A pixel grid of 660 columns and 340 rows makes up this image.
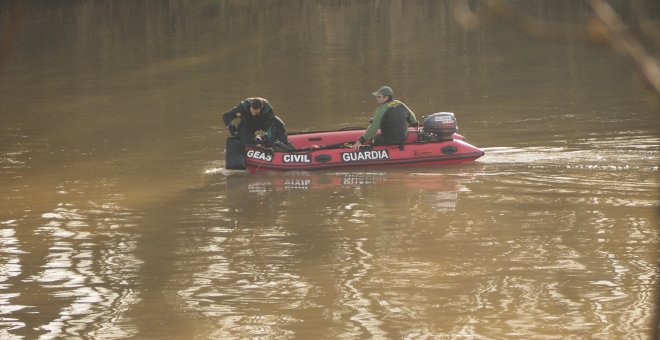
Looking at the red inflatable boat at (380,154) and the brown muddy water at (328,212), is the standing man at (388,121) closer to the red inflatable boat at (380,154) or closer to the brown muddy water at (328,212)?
the red inflatable boat at (380,154)

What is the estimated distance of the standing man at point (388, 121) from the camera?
14.2 metres

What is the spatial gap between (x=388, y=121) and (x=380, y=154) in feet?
1.41

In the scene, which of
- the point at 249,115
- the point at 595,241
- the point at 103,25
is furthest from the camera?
the point at 103,25

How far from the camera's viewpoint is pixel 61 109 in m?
22.1

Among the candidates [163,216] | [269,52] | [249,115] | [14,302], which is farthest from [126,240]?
[269,52]

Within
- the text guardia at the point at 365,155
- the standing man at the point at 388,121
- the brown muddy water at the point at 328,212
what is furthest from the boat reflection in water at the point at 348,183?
the standing man at the point at 388,121

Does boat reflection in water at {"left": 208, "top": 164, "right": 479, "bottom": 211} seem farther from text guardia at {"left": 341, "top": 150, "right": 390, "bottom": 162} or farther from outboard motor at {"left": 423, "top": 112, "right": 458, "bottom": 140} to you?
outboard motor at {"left": 423, "top": 112, "right": 458, "bottom": 140}

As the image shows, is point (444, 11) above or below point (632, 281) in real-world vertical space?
above

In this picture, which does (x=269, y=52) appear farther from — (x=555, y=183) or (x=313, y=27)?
(x=555, y=183)

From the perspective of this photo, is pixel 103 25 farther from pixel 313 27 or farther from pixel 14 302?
pixel 14 302

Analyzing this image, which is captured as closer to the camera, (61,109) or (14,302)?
(14,302)

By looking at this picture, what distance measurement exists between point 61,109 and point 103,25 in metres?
17.7

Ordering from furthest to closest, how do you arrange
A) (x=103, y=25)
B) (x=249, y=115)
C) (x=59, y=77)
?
(x=103, y=25) → (x=59, y=77) → (x=249, y=115)

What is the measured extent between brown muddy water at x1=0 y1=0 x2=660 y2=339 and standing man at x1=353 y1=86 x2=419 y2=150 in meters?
0.42
